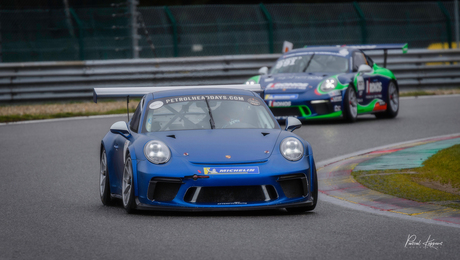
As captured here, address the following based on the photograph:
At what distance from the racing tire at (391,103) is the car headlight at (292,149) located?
955cm

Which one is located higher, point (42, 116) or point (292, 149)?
point (292, 149)

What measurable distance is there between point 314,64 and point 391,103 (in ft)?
6.06

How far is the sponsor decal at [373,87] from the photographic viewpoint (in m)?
15.5

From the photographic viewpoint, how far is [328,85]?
47.9ft

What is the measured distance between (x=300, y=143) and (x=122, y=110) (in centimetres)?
1149

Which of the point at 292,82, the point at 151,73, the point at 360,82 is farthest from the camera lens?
the point at 151,73

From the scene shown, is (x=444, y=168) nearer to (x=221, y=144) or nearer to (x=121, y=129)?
(x=221, y=144)

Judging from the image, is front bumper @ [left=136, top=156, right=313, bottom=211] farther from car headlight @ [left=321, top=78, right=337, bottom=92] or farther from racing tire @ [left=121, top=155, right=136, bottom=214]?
car headlight @ [left=321, top=78, right=337, bottom=92]

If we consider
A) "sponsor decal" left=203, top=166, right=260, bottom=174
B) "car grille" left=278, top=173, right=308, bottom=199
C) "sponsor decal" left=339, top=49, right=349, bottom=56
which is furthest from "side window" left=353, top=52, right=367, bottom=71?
"sponsor decal" left=203, top=166, right=260, bottom=174

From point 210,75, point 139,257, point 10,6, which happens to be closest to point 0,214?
point 139,257

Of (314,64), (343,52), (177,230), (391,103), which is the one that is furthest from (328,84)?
(177,230)

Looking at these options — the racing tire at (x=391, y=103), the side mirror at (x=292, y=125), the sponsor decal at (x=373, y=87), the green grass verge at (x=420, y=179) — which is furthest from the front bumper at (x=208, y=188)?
the racing tire at (x=391, y=103)

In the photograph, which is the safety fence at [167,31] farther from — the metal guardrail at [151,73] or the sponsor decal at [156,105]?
the sponsor decal at [156,105]

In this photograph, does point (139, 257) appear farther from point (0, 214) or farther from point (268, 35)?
point (268, 35)
